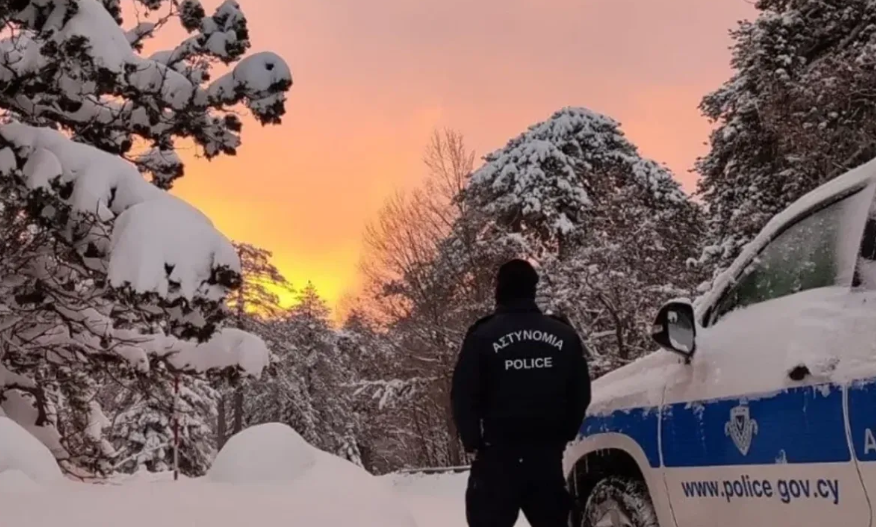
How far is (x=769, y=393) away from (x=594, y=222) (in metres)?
24.1

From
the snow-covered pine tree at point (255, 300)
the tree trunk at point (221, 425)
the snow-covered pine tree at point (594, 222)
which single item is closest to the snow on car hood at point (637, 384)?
the snow-covered pine tree at point (594, 222)

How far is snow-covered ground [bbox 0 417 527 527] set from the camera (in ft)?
14.3

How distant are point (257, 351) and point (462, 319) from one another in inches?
757

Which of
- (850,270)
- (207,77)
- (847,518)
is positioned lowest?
(847,518)

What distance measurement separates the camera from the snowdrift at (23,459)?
15.8 ft

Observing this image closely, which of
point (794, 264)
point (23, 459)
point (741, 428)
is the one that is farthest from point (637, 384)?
point (23, 459)

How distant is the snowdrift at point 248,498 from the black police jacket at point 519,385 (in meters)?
1.48

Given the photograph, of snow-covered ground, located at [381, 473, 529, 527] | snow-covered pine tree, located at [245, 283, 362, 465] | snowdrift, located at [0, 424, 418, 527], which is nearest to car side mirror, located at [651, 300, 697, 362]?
snowdrift, located at [0, 424, 418, 527]

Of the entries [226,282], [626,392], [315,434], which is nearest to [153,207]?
[226,282]

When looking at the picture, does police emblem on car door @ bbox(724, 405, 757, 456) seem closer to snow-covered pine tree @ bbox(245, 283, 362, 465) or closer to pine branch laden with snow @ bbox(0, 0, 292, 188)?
pine branch laden with snow @ bbox(0, 0, 292, 188)

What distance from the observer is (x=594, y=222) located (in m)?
26.8

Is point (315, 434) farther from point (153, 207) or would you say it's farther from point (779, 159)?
point (153, 207)

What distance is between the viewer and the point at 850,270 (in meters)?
2.97

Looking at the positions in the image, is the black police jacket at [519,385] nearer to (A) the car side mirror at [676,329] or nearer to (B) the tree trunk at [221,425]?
(A) the car side mirror at [676,329]
